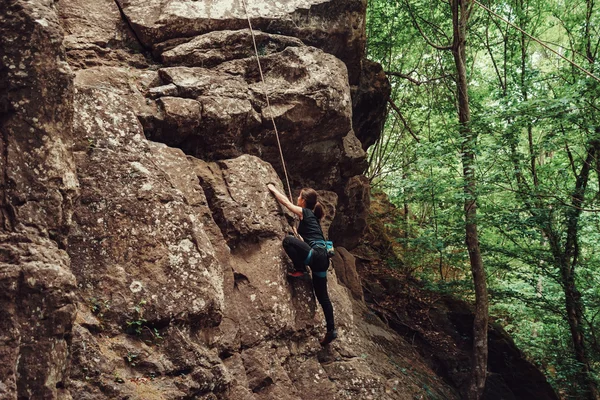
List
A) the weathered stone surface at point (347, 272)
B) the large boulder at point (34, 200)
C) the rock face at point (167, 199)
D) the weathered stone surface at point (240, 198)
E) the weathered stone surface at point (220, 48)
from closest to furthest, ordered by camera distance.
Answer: the large boulder at point (34, 200)
the rock face at point (167, 199)
the weathered stone surface at point (240, 198)
the weathered stone surface at point (220, 48)
the weathered stone surface at point (347, 272)

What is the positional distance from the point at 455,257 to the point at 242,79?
26.5 ft

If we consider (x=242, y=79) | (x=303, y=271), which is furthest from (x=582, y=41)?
(x=303, y=271)

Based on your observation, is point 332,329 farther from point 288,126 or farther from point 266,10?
point 266,10

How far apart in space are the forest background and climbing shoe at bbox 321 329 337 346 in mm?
5067

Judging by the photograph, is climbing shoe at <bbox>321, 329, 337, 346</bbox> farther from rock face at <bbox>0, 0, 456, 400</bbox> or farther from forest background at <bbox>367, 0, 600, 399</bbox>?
forest background at <bbox>367, 0, 600, 399</bbox>

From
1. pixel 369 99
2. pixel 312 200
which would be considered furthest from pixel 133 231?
pixel 369 99

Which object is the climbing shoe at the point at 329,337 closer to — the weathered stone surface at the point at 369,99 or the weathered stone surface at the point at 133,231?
the weathered stone surface at the point at 133,231

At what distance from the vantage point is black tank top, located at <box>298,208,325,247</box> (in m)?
8.04

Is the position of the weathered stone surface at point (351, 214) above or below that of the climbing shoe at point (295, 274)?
above

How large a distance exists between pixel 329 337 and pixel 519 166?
655 cm

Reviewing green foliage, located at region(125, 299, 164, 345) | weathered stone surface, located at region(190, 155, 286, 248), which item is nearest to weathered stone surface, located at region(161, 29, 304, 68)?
weathered stone surface, located at region(190, 155, 286, 248)

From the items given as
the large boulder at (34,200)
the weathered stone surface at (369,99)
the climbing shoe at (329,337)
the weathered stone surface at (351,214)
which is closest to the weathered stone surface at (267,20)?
the weathered stone surface at (369,99)

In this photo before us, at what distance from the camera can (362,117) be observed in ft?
46.4

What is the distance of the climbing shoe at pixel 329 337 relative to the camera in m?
8.08
